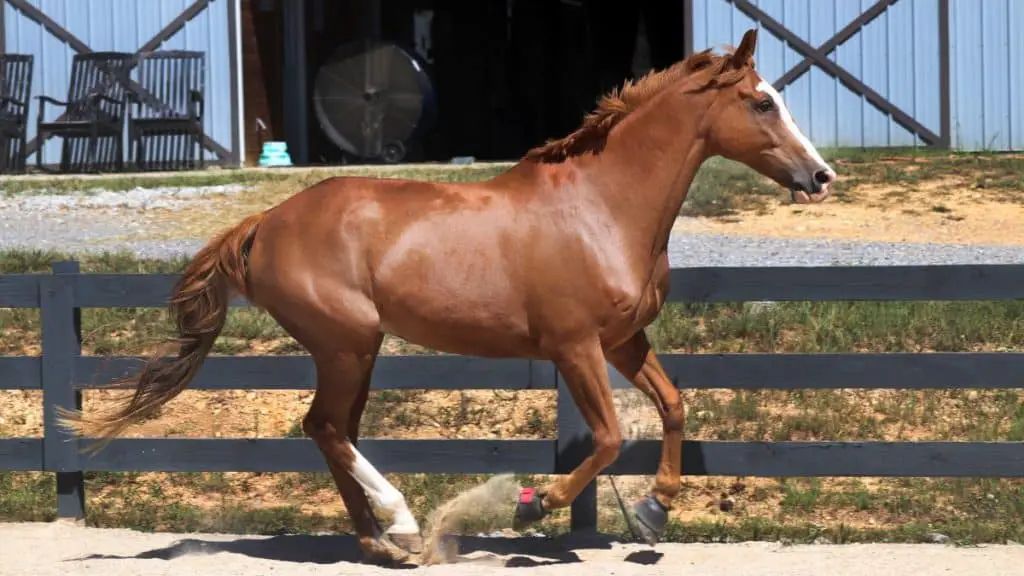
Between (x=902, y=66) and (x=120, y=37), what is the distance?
853 cm

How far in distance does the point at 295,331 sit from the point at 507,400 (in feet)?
10.4

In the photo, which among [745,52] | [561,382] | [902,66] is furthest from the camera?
[902,66]

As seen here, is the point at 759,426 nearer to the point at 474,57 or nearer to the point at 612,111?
the point at 612,111

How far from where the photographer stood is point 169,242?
13.1 metres

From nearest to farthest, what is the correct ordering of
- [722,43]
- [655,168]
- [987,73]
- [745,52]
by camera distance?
[745,52] → [655,168] → [722,43] → [987,73]

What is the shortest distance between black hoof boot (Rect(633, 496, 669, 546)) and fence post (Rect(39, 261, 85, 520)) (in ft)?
8.67

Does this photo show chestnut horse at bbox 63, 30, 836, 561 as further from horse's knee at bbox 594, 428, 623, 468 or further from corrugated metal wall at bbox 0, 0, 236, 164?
corrugated metal wall at bbox 0, 0, 236, 164

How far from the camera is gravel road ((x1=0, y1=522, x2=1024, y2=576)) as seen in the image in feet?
20.3

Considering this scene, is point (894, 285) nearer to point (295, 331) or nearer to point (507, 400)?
point (295, 331)

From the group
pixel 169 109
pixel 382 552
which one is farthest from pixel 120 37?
pixel 382 552

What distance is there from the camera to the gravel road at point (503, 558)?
618 cm

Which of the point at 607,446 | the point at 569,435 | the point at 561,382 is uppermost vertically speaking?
the point at 561,382

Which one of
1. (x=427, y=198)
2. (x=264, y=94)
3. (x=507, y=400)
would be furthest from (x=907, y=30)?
(x=427, y=198)

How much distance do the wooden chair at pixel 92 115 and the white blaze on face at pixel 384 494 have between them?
11.9 meters
